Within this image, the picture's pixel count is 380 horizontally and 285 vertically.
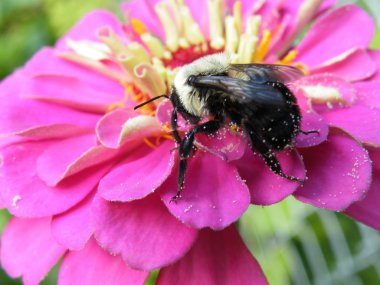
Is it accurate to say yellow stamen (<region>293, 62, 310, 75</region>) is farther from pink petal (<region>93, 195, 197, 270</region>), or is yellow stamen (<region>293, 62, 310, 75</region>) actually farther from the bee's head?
pink petal (<region>93, 195, 197, 270</region>)

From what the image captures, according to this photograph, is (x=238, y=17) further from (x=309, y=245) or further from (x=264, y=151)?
(x=309, y=245)

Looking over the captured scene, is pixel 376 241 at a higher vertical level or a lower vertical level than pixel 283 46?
lower

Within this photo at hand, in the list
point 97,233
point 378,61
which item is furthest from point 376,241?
point 97,233

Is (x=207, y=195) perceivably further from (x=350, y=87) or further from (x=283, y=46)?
(x=283, y=46)

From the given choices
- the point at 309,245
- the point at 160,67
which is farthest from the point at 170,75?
the point at 309,245

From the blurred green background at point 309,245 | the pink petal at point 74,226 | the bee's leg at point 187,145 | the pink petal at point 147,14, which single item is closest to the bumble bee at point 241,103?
the bee's leg at point 187,145

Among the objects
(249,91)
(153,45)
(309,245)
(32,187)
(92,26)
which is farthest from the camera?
(309,245)
